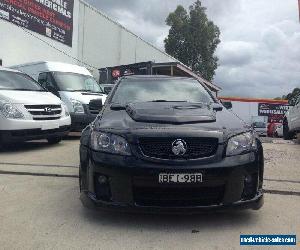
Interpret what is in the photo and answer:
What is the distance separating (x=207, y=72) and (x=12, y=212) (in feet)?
150

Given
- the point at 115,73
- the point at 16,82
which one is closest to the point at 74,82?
the point at 16,82

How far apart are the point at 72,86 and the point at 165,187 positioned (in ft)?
26.4

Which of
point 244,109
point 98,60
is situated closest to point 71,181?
Answer: point 98,60

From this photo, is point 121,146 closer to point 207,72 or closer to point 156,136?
point 156,136

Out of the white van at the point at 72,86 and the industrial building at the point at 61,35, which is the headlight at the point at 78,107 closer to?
the white van at the point at 72,86

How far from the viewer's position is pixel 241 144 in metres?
3.88

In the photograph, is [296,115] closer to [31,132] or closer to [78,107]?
[78,107]

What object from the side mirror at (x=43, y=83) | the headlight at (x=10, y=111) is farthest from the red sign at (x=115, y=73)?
the headlight at (x=10, y=111)

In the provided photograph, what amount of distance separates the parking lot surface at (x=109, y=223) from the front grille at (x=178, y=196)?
23 centimetres

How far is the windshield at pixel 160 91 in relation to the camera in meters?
5.12

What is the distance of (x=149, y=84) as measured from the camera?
5.54 meters

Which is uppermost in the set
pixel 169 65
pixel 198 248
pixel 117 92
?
pixel 169 65

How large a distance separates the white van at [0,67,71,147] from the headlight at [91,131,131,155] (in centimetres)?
449

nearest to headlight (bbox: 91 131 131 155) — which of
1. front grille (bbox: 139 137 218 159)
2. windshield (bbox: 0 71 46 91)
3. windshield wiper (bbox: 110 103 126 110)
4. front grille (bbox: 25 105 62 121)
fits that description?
front grille (bbox: 139 137 218 159)
